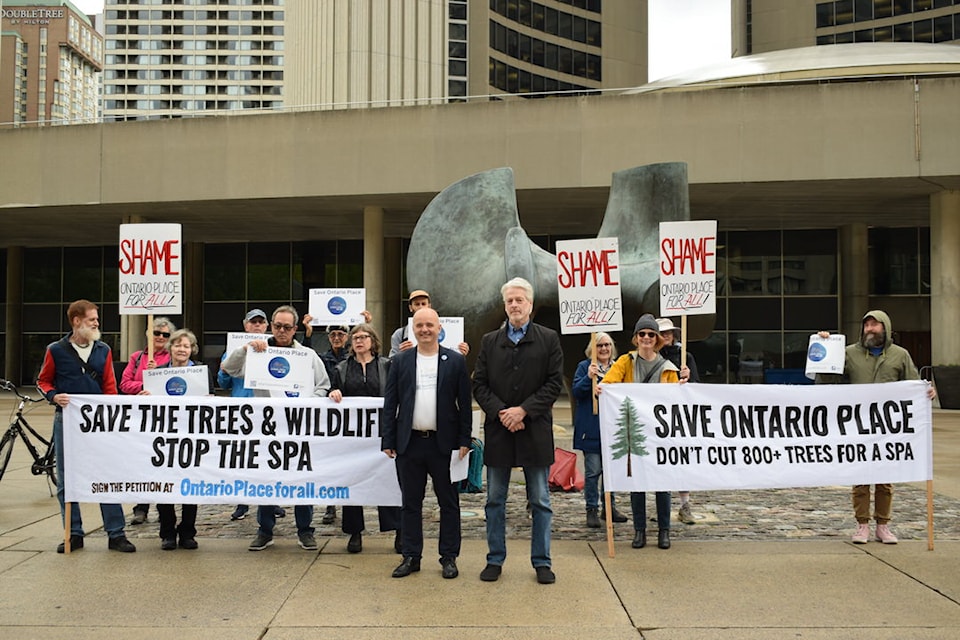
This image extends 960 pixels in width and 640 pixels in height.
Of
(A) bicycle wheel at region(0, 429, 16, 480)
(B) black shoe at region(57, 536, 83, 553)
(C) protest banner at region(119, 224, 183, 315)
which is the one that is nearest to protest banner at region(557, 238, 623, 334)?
(C) protest banner at region(119, 224, 183, 315)

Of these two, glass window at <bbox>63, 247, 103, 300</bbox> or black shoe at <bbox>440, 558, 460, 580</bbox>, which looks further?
glass window at <bbox>63, 247, 103, 300</bbox>

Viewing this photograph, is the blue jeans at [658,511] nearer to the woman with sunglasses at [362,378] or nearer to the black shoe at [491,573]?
the black shoe at [491,573]

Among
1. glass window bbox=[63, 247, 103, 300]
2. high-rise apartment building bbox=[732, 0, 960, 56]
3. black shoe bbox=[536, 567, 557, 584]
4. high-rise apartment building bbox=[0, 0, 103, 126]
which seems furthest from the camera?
high-rise apartment building bbox=[0, 0, 103, 126]

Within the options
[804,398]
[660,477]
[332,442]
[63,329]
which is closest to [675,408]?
[660,477]

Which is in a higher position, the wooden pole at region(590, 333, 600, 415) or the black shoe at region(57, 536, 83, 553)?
the wooden pole at region(590, 333, 600, 415)

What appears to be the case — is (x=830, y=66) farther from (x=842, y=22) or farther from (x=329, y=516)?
(x=329, y=516)

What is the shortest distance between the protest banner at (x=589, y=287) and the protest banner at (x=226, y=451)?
202cm

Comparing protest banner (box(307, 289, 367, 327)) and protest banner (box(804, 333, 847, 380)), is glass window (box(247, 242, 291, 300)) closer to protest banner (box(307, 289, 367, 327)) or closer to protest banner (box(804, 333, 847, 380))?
protest banner (box(307, 289, 367, 327))

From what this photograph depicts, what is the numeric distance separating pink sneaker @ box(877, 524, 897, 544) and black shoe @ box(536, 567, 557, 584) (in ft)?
9.09

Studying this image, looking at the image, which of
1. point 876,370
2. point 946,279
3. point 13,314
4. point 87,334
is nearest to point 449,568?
point 87,334

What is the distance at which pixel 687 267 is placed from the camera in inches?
298

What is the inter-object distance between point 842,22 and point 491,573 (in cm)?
6447

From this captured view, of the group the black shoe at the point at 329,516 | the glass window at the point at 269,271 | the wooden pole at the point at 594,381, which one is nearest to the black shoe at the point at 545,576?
the wooden pole at the point at 594,381

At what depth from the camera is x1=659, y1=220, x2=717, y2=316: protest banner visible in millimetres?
7473
